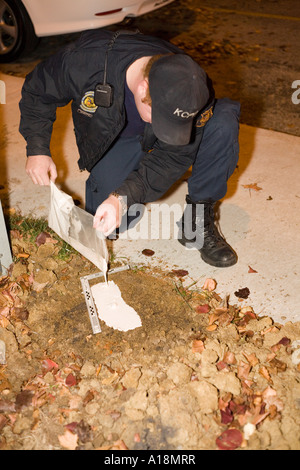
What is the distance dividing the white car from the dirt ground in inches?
116

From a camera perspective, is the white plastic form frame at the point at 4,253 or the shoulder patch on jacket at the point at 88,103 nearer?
the shoulder patch on jacket at the point at 88,103

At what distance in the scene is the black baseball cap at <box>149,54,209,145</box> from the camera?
195 centimetres

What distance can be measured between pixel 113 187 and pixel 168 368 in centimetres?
109

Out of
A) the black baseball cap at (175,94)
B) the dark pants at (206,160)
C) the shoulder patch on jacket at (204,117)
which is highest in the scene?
the black baseball cap at (175,94)

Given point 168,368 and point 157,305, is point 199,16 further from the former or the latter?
point 168,368

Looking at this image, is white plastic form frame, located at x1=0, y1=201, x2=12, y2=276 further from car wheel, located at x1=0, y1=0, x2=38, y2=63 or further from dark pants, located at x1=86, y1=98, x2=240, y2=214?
car wheel, located at x1=0, y1=0, x2=38, y2=63

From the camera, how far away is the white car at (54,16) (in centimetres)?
446

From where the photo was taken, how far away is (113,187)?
8.80 feet

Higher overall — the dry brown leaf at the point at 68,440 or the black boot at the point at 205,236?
the black boot at the point at 205,236
